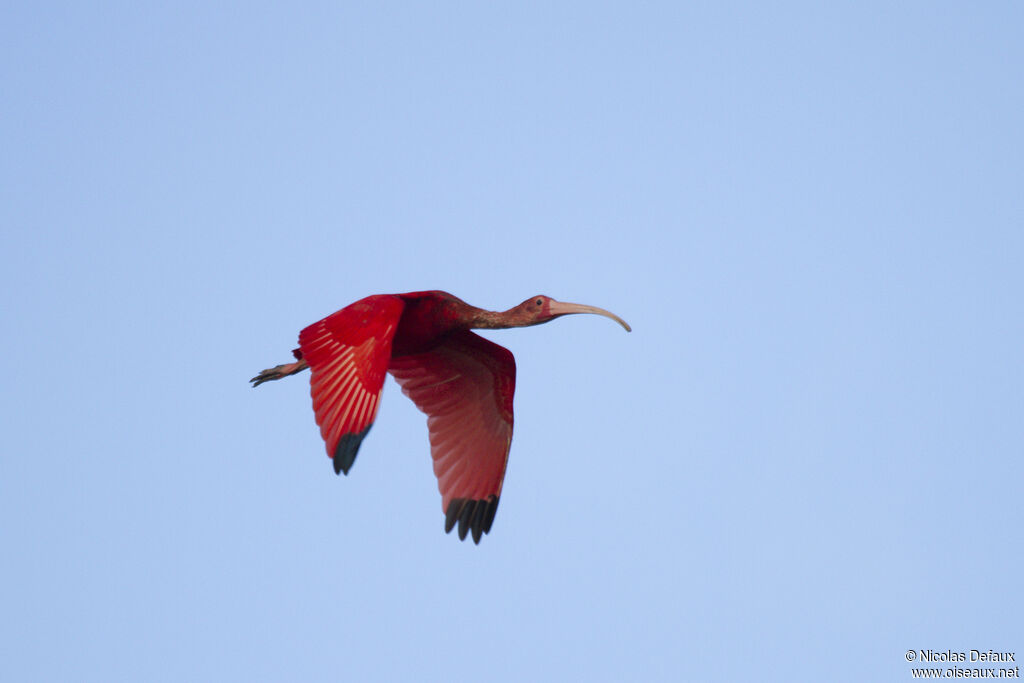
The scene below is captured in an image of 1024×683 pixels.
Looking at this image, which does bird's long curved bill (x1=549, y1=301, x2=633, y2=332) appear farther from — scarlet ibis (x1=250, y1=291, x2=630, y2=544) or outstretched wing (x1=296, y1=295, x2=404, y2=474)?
outstretched wing (x1=296, y1=295, x2=404, y2=474)

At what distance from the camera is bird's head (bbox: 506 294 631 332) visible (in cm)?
1580

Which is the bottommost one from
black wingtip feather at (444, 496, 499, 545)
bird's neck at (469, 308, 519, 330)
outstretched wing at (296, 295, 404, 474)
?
black wingtip feather at (444, 496, 499, 545)

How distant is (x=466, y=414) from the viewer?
1677 cm

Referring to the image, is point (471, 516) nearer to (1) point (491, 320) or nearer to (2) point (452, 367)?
(2) point (452, 367)

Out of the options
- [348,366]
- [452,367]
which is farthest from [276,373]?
[348,366]

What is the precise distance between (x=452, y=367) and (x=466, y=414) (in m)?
0.62

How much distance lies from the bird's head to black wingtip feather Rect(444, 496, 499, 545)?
2.30m

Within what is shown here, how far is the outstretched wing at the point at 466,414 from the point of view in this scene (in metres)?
16.4

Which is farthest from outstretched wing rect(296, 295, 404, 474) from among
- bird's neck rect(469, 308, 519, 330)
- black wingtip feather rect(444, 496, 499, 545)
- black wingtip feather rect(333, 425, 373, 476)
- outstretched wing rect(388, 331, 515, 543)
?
black wingtip feather rect(444, 496, 499, 545)

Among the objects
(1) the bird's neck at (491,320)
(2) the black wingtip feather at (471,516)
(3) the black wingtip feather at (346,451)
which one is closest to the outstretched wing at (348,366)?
(3) the black wingtip feather at (346,451)

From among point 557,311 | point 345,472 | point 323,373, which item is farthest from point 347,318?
point 557,311

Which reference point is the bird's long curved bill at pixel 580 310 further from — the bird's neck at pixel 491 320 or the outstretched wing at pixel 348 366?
the outstretched wing at pixel 348 366

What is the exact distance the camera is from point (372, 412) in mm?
12734

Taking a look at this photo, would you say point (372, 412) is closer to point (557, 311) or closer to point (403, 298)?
point (403, 298)
